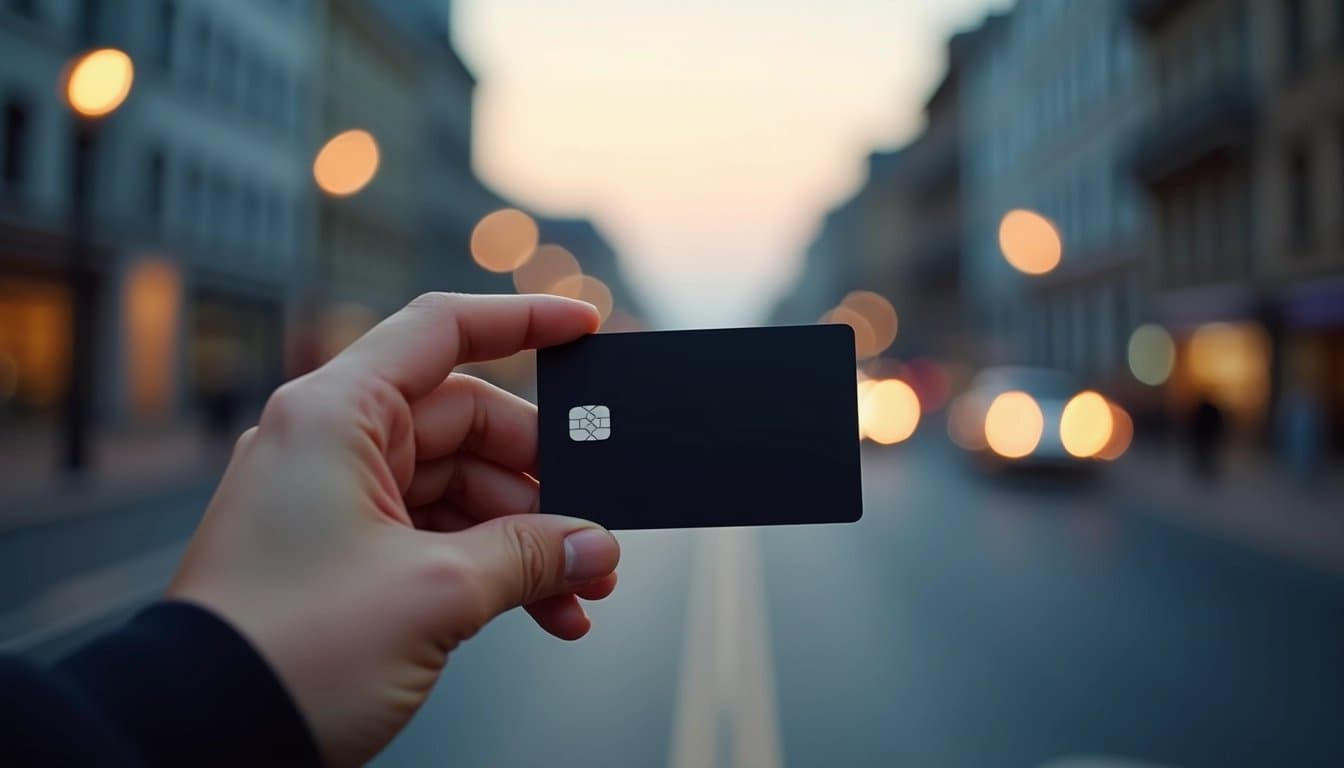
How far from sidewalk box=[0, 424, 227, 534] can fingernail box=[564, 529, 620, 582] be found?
14036 mm

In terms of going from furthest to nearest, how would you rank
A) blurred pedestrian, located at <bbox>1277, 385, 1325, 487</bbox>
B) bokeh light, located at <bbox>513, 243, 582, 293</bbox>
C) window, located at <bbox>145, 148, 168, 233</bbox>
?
bokeh light, located at <bbox>513, 243, 582, 293</bbox>, window, located at <bbox>145, 148, 168, 233</bbox>, blurred pedestrian, located at <bbox>1277, 385, 1325, 487</bbox>

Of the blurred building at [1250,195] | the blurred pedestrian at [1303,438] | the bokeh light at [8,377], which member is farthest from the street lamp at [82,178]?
the blurred building at [1250,195]

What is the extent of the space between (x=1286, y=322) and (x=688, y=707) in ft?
86.3

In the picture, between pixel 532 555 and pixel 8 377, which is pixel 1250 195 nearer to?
pixel 8 377

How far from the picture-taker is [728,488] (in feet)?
6.70

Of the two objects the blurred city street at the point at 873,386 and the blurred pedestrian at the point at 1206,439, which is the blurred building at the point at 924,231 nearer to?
the blurred city street at the point at 873,386

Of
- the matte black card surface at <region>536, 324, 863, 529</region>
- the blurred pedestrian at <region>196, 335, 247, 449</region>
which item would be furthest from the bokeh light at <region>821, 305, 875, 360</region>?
the blurred pedestrian at <region>196, 335, 247, 449</region>

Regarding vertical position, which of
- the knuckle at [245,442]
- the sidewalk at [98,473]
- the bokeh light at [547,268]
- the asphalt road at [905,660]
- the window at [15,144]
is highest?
the bokeh light at [547,268]

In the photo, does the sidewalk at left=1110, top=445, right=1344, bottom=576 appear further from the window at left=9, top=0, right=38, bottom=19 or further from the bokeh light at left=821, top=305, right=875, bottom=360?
the window at left=9, top=0, right=38, bottom=19

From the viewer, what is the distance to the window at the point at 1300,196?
2802 cm

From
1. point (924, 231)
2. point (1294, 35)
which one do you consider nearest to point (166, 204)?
point (1294, 35)

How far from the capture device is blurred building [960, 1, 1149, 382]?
42.6m

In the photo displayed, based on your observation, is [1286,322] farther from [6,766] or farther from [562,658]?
[6,766]

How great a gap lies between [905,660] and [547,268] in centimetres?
11568
